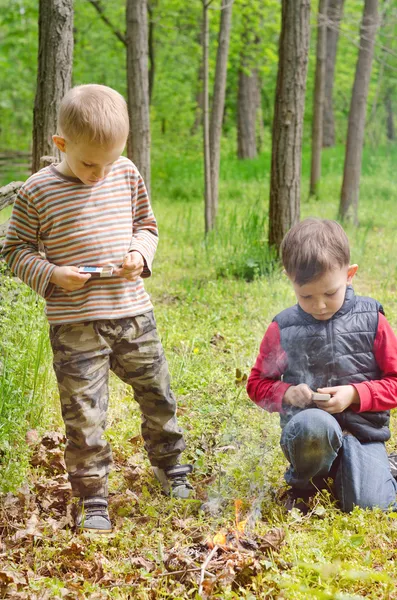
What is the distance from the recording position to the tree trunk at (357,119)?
10.2 m

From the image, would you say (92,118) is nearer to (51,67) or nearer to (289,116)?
(51,67)

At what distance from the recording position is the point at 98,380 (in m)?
2.80

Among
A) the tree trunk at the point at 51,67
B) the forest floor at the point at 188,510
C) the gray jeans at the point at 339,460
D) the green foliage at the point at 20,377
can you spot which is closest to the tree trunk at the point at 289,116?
the forest floor at the point at 188,510

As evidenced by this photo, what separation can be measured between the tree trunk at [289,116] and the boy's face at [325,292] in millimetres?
3888

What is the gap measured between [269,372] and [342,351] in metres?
0.35

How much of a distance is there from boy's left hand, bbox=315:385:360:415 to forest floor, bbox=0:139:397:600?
42 centimetres

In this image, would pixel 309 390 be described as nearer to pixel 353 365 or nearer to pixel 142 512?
pixel 353 365

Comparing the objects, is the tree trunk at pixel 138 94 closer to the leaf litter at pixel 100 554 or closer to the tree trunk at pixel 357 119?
the tree trunk at pixel 357 119

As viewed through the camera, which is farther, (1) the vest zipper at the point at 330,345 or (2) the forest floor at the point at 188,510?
(1) the vest zipper at the point at 330,345

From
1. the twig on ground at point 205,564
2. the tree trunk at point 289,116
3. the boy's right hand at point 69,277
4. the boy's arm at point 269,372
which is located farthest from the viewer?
the tree trunk at point 289,116

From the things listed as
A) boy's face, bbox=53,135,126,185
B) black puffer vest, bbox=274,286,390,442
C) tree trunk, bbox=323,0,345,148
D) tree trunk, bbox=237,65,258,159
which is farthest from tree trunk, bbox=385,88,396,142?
boy's face, bbox=53,135,126,185

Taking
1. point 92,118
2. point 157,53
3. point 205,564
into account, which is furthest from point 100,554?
point 157,53

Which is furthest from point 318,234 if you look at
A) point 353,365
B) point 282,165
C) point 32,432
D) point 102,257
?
point 282,165

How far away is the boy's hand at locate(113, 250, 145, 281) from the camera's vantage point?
2.68 m
